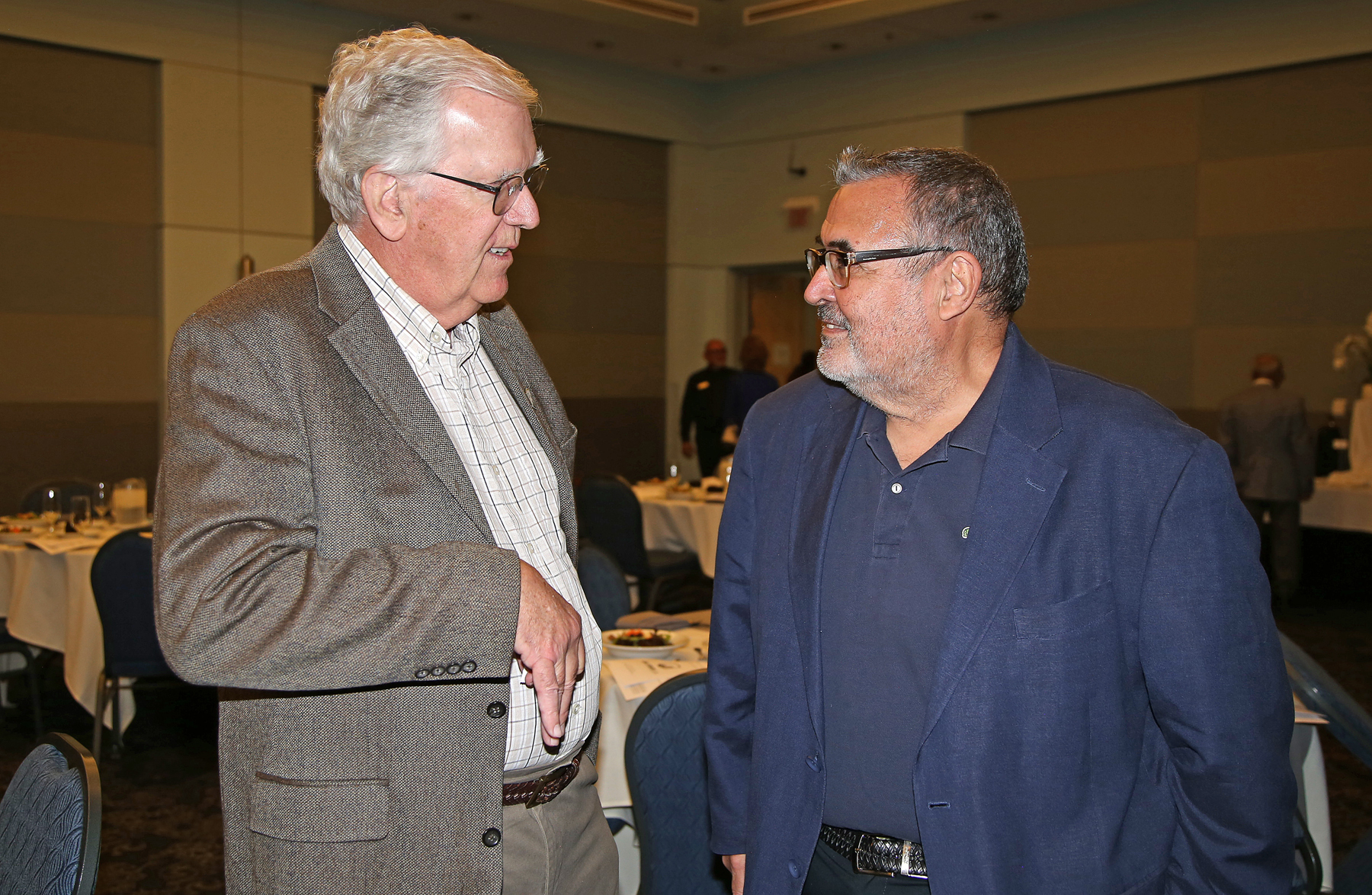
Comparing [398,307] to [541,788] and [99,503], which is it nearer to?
[541,788]

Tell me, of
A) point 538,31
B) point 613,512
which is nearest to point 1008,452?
point 613,512

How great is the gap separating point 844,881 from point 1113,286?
27.4 feet

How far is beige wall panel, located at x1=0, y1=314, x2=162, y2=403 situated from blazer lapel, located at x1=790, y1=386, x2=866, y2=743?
787 cm

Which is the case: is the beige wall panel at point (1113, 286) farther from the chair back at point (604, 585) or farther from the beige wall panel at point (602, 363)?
the chair back at point (604, 585)

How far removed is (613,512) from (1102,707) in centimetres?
464

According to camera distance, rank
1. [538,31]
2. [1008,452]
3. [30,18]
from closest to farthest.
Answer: [1008,452] < [30,18] < [538,31]

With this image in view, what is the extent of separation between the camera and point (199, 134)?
8250 millimetres

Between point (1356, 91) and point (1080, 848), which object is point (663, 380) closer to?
point (1356, 91)

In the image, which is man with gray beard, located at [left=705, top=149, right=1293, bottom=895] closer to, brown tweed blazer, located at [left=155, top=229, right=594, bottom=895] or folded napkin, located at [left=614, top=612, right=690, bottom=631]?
brown tweed blazer, located at [left=155, top=229, right=594, bottom=895]

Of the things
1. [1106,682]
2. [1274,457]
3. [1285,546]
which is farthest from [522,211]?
[1285,546]

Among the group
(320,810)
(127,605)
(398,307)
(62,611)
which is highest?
(398,307)

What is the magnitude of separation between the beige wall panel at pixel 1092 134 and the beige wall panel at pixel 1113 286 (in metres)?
0.68

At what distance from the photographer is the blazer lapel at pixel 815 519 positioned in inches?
62.2

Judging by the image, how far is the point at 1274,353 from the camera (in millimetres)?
8188
